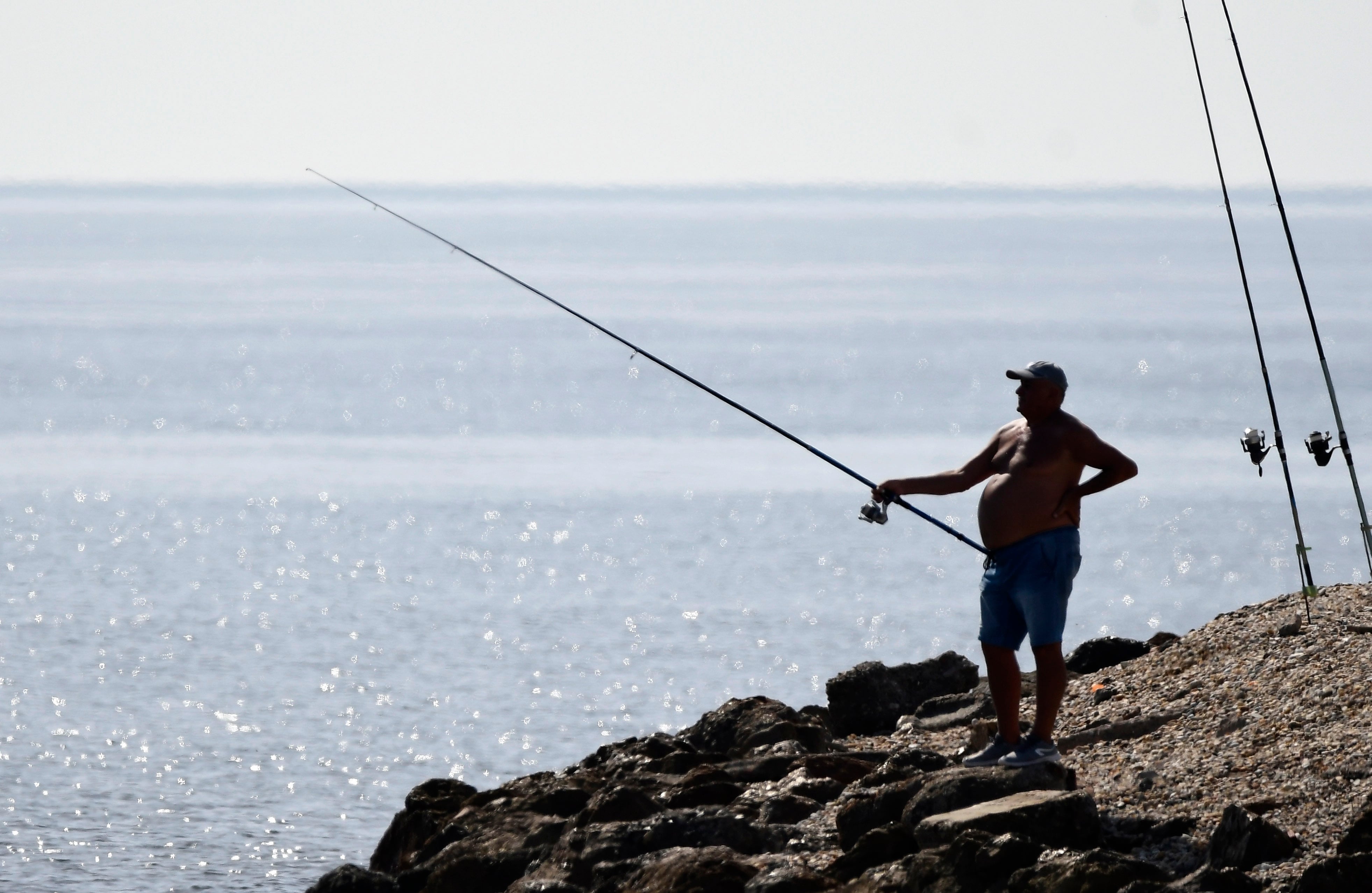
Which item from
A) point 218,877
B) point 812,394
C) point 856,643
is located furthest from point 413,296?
point 218,877

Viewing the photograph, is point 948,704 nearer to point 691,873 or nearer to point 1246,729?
point 1246,729

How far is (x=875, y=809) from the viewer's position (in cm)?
717

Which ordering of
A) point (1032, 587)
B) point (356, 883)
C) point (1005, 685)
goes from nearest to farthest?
point (1032, 587) → point (1005, 685) → point (356, 883)

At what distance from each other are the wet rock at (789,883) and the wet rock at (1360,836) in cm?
170

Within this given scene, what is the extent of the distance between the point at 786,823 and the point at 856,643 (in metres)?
15.5

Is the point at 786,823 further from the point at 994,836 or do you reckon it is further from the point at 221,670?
the point at 221,670

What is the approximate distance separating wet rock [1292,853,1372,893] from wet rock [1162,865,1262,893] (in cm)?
15

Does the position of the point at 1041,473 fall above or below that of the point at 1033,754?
above

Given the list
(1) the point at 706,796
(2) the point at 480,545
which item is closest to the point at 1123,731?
(1) the point at 706,796

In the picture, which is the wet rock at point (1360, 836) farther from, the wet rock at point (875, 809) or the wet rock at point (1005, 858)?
the wet rock at point (875, 809)

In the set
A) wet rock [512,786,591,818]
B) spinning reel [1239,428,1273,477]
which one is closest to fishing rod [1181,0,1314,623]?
spinning reel [1239,428,1273,477]

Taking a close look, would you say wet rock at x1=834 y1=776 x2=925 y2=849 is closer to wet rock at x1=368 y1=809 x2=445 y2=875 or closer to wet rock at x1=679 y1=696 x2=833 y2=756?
wet rock at x1=679 y1=696 x2=833 y2=756

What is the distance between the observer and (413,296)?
383ft

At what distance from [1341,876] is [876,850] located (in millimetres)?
1674
